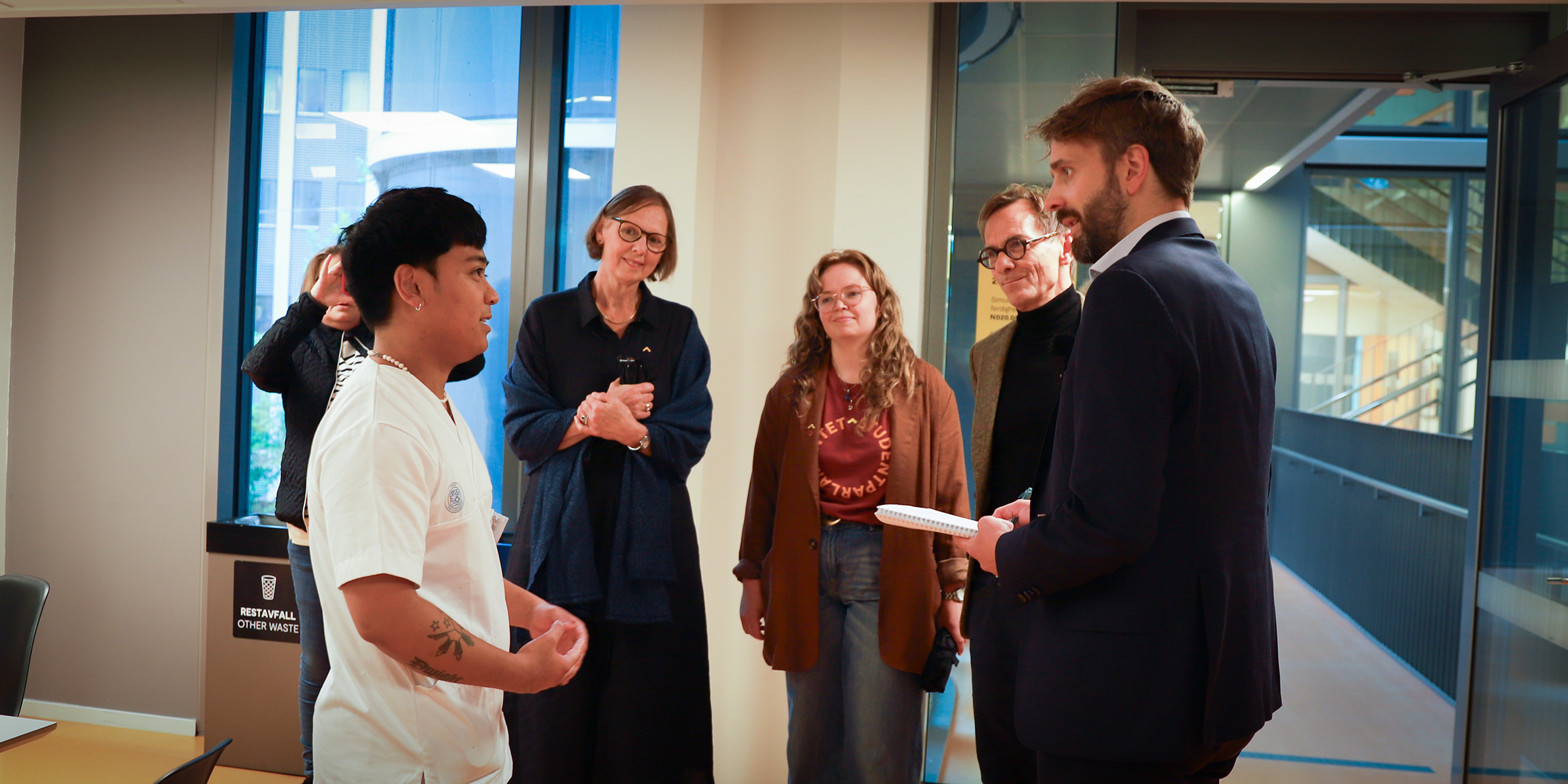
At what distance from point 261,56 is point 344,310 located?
6.74 feet

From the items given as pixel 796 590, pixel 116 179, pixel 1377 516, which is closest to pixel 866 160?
pixel 796 590

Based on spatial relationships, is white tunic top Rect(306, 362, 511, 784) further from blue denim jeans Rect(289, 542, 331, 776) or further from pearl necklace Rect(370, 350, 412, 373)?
blue denim jeans Rect(289, 542, 331, 776)

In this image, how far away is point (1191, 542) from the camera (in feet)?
4.19

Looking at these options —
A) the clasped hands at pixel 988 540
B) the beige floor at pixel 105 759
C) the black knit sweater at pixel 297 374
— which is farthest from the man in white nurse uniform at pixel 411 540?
the beige floor at pixel 105 759

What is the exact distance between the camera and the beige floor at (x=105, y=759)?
10.5ft

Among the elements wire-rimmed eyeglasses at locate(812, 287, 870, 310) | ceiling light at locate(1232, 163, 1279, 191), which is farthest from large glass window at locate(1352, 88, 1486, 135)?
wire-rimmed eyeglasses at locate(812, 287, 870, 310)

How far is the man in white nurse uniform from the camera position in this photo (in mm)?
1075

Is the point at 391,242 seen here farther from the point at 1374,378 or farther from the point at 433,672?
the point at 1374,378

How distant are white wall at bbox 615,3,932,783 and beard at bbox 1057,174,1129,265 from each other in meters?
1.53

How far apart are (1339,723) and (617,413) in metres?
3.56

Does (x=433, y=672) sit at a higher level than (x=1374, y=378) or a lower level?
lower

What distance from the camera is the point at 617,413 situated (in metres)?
2.34

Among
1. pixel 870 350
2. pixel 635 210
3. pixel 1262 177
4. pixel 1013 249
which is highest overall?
pixel 1262 177

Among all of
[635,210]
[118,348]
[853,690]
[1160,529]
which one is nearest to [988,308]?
[635,210]
